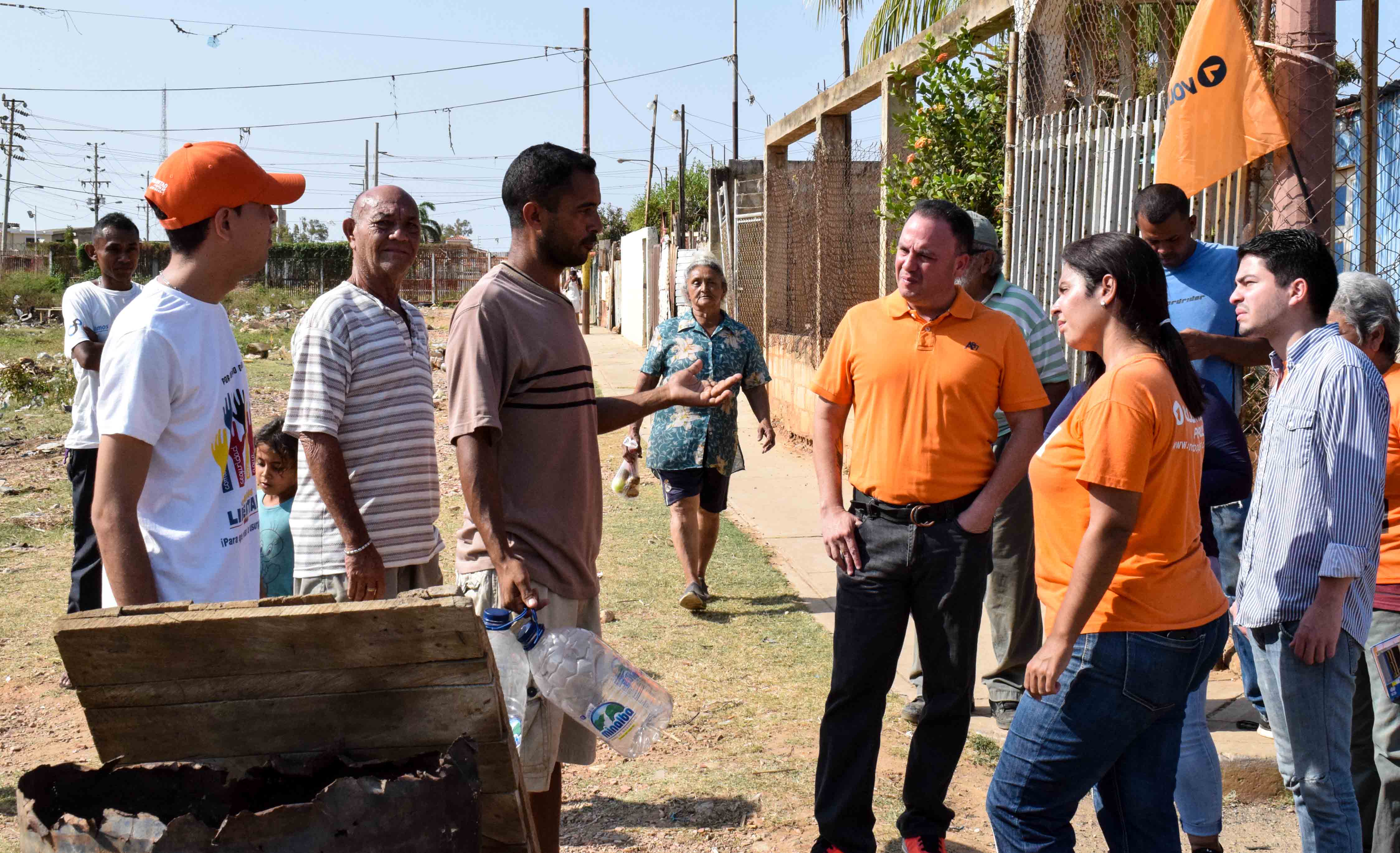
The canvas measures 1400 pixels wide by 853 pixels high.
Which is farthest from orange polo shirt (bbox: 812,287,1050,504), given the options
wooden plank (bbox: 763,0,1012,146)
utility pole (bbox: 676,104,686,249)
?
utility pole (bbox: 676,104,686,249)

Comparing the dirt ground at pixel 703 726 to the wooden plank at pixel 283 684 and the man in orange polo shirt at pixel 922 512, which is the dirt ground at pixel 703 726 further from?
the wooden plank at pixel 283 684

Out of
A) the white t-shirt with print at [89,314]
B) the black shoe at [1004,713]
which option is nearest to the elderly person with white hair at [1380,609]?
Result: the black shoe at [1004,713]

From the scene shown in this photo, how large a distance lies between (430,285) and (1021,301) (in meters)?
55.2

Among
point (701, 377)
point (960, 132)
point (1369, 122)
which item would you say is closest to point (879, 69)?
point (960, 132)

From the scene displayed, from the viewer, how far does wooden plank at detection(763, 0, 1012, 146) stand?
7926mm

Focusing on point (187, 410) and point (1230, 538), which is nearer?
point (187, 410)

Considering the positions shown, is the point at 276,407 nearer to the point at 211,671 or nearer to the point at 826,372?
the point at 826,372

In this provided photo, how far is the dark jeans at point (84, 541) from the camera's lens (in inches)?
202

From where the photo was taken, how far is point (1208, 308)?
448 cm

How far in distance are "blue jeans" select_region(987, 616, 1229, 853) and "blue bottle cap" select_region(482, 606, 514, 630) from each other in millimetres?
1293

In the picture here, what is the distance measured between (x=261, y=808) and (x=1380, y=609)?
2.92m

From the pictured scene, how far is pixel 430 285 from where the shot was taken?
189 ft

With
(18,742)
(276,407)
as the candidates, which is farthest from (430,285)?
(18,742)

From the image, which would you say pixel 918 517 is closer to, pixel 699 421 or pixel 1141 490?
pixel 1141 490
